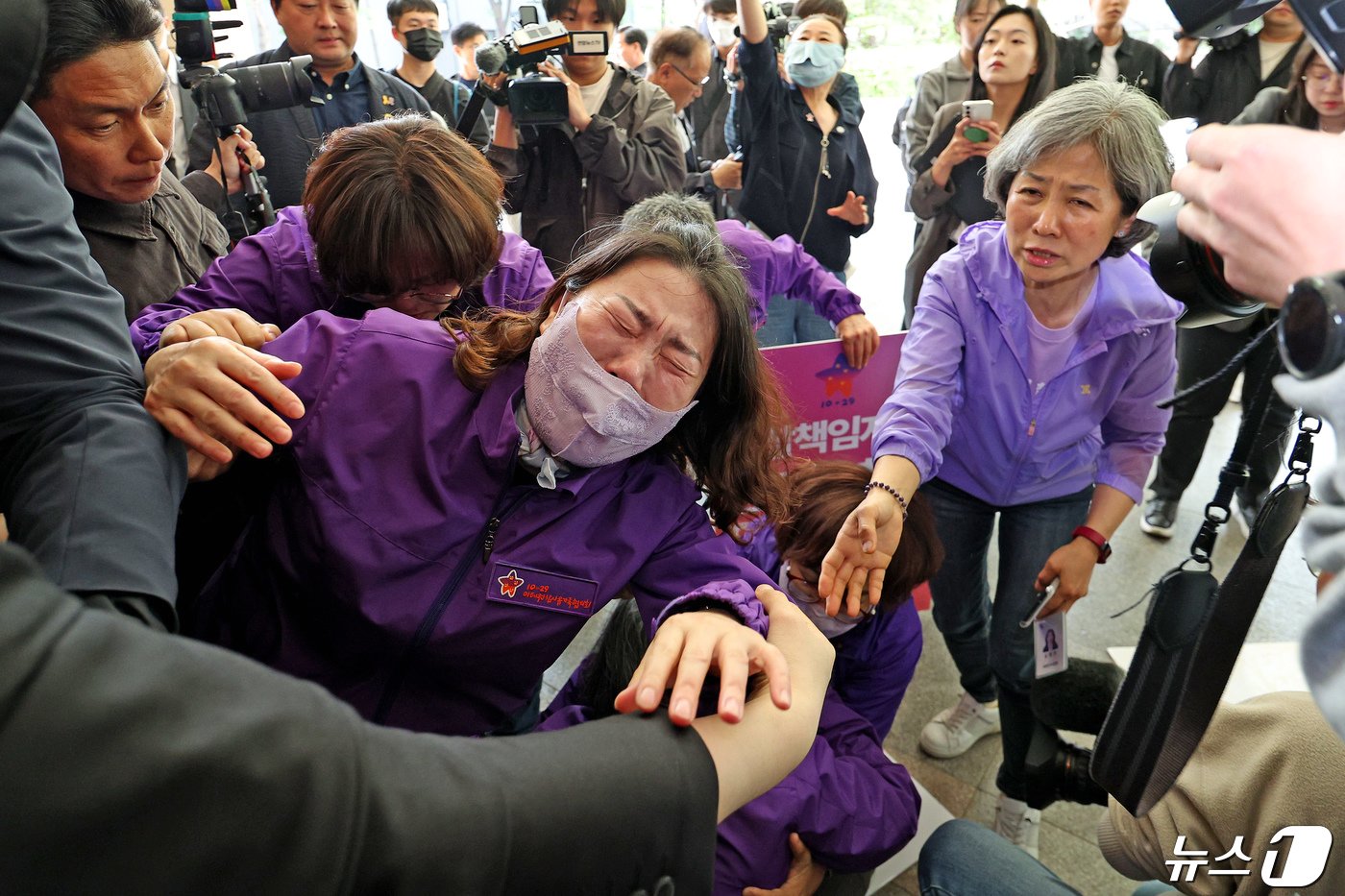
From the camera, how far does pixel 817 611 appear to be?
1755 millimetres

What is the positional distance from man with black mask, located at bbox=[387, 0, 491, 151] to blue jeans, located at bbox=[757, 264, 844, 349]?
5.99ft

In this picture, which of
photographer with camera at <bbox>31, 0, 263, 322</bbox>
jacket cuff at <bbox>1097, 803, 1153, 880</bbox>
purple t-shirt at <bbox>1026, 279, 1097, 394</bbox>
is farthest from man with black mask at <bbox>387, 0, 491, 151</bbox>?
jacket cuff at <bbox>1097, 803, 1153, 880</bbox>

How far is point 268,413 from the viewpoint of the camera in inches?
40.4

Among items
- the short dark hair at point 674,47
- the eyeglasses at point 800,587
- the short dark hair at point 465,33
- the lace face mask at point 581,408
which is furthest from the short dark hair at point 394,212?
the short dark hair at point 465,33

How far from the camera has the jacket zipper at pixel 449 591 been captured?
1227 mm

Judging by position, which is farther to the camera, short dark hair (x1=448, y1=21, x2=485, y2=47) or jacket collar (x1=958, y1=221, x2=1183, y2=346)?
short dark hair (x1=448, y1=21, x2=485, y2=47)

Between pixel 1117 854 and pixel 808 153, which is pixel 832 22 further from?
pixel 1117 854

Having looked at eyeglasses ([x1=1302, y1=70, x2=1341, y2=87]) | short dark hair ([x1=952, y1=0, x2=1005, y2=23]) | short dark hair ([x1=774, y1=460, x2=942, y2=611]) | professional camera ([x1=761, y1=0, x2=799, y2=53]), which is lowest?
short dark hair ([x1=774, y1=460, x2=942, y2=611])

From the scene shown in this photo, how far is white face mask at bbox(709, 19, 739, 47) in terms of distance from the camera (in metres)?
5.22

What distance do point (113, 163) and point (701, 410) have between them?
3.47ft

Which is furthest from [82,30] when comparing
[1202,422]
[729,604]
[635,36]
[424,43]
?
[635,36]

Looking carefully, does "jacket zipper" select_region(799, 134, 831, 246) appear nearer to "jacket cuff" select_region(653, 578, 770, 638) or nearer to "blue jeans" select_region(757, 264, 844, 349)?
"blue jeans" select_region(757, 264, 844, 349)

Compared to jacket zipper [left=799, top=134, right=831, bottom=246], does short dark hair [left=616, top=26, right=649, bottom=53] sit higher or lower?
higher

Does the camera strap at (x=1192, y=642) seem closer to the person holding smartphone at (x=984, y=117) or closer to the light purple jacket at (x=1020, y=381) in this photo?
the light purple jacket at (x=1020, y=381)
